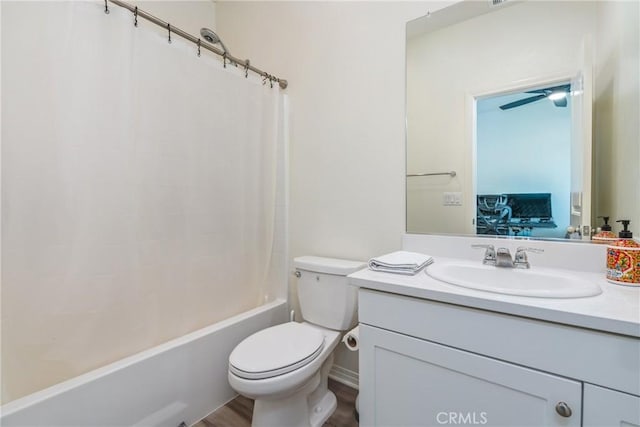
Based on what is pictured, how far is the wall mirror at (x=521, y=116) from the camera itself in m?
1.04

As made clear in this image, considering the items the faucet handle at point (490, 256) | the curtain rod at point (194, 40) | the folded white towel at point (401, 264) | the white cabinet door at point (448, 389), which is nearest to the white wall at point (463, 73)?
the faucet handle at point (490, 256)

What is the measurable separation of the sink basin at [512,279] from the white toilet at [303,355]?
0.48 meters

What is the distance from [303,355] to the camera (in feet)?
3.93

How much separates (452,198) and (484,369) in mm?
772

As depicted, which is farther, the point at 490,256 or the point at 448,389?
the point at 490,256

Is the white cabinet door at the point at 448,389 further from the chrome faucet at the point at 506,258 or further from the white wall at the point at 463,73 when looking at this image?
the white wall at the point at 463,73

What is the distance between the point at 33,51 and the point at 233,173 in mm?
886

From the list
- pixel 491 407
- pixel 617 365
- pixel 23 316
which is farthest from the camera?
pixel 23 316

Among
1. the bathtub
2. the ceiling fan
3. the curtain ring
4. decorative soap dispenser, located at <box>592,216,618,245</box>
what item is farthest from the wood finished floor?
the curtain ring

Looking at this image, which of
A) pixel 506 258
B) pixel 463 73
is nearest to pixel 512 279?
pixel 506 258

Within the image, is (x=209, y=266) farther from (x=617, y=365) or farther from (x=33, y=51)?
(x=617, y=365)

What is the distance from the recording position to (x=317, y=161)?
1.76 m

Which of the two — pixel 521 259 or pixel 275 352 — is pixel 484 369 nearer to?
pixel 521 259

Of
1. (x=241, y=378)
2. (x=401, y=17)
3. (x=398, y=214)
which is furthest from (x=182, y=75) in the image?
(x=241, y=378)
